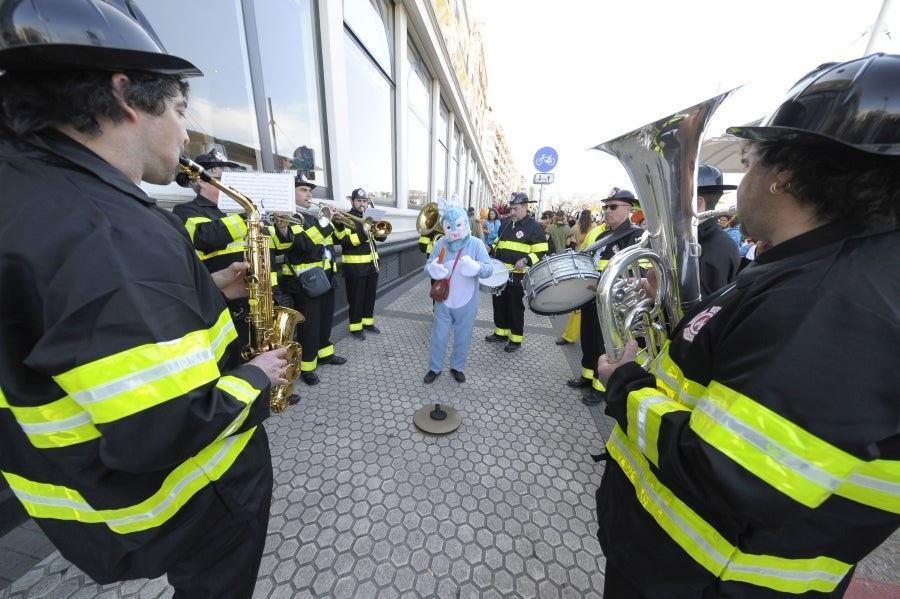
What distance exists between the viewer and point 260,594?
178 centimetres

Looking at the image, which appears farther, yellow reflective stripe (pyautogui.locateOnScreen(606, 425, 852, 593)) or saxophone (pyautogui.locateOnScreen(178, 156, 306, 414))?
saxophone (pyautogui.locateOnScreen(178, 156, 306, 414))

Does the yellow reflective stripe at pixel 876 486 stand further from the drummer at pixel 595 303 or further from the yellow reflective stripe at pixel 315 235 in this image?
the yellow reflective stripe at pixel 315 235

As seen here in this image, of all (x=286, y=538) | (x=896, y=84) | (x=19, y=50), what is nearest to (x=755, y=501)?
(x=896, y=84)

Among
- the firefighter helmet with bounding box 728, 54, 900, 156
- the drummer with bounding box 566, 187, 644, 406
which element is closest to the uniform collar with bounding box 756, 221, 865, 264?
the firefighter helmet with bounding box 728, 54, 900, 156

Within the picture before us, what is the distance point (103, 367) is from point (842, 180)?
1804 millimetres

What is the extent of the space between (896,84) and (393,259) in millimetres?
7293

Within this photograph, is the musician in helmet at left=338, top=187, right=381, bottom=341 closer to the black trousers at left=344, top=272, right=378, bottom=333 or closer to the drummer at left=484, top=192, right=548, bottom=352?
the black trousers at left=344, top=272, right=378, bottom=333

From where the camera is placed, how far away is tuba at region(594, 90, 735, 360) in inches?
61.6

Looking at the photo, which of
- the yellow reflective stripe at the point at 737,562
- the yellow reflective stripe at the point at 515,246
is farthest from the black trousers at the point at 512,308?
the yellow reflective stripe at the point at 737,562

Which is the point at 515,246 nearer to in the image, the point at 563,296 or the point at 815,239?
the point at 563,296

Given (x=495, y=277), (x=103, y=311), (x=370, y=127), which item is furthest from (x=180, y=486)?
(x=370, y=127)

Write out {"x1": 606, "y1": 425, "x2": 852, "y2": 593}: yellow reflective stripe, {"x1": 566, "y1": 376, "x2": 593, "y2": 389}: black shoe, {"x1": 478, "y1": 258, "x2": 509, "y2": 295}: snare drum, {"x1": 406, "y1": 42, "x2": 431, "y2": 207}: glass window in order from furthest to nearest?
1. {"x1": 406, "y1": 42, "x2": 431, "y2": 207}: glass window
2. {"x1": 566, "y1": 376, "x2": 593, "y2": 389}: black shoe
3. {"x1": 478, "y1": 258, "x2": 509, "y2": 295}: snare drum
4. {"x1": 606, "y1": 425, "x2": 852, "y2": 593}: yellow reflective stripe

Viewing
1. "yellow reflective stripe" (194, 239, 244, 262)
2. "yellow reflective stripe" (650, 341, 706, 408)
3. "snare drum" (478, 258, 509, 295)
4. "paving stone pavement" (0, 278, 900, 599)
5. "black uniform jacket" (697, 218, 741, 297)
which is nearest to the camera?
"yellow reflective stripe" (650, 341, 706, 408)

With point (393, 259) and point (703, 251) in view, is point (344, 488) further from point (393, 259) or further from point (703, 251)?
point (393, 259)
